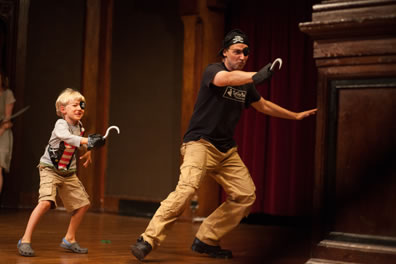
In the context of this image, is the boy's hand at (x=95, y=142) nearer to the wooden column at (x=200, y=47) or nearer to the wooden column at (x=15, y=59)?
the wooden column at (x=200, y=47)

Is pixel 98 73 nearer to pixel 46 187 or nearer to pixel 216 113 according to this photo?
pixel 46 187

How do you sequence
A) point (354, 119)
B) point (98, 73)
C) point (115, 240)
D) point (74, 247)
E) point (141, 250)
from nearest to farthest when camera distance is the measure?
point (354, 119)
point (141, 250)
point (74, 247)
point (115, 240)
point (98, 73)

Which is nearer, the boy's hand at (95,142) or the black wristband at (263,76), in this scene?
the black wristband at (263,76)

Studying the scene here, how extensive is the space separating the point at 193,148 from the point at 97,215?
2.74 metres

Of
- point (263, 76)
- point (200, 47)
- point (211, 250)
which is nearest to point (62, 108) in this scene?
point (211, 250)

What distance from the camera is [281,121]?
528 centimetres

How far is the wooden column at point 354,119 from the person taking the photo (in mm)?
1890

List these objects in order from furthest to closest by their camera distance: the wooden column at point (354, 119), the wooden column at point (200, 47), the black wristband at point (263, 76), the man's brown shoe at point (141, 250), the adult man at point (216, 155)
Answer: the wooden column at point (200, 47)
the adult man at point (216, 155)
the man's brown shoe at point (141, 250)
the black wristband at point (263, 76)
the wooden column at point (354, 119)

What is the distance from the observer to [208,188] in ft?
18.3

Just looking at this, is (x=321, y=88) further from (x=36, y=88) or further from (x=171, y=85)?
(x=36, y=88)

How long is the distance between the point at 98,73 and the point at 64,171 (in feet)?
9.72

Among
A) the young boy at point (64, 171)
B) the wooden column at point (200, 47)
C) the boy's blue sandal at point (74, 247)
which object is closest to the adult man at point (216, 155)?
the boy's blue sandal at point (74, 247)

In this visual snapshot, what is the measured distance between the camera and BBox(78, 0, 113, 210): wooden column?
20.2ft

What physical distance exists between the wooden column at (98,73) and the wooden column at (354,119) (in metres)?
4.38
